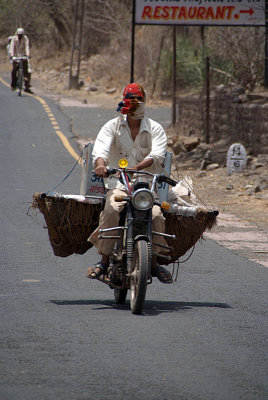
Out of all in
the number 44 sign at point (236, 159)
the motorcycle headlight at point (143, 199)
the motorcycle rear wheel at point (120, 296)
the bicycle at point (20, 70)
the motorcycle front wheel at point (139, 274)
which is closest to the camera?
the motorcycle front wheel at point (139, 274)

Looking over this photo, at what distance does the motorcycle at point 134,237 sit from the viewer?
22.0 feet

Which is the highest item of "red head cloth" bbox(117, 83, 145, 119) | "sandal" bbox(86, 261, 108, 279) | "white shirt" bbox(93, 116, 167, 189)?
"red head cloth" bbox(117, 83, 145, 119)

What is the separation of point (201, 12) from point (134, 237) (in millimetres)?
13903

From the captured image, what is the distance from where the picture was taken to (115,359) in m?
5.51

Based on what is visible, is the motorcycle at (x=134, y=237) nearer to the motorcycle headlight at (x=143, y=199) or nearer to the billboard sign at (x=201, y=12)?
the motorcycle headlight at (x=143, y=199)

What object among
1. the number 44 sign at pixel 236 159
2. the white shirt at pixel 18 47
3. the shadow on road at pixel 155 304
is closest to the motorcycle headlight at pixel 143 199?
the shadow on road at pixel 155 304

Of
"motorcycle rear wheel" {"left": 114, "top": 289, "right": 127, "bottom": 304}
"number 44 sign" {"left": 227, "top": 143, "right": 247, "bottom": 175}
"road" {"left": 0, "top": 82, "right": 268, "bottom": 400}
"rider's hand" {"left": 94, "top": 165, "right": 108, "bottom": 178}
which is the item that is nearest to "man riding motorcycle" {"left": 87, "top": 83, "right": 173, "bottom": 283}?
"rider's hand" {"left": 94, "top": 165, "right": 108, "bottom": 178}

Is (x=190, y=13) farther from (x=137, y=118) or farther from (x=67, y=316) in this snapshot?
(x=67, y=316)

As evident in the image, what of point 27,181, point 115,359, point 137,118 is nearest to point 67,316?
point 115,359

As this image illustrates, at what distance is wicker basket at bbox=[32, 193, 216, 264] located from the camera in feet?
24.5

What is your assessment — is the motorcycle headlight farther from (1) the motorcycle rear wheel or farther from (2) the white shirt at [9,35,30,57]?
(2) the white shirt at [9,35,30,57]

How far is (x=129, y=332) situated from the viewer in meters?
6.23

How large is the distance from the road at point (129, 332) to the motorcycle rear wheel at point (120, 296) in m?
0.07

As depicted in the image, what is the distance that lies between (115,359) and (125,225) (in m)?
1.73
